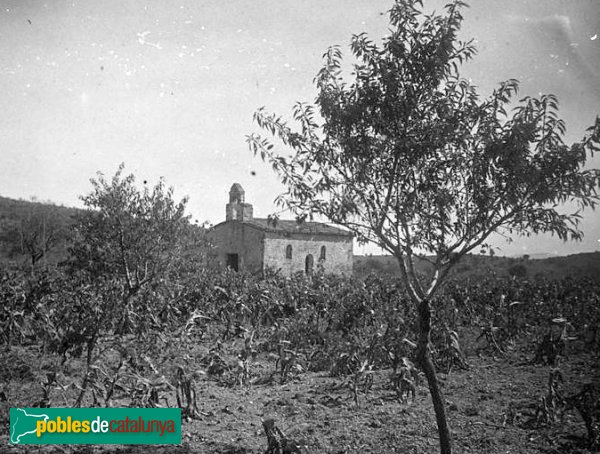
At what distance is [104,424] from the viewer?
532 cm

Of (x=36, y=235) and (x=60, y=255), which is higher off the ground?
(x=36, y=235)

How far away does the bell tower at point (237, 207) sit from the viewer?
3522 cm

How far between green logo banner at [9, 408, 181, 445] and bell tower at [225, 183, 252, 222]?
97.8 ft

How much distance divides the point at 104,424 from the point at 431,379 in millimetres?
4185

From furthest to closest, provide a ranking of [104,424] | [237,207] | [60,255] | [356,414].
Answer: [60,255] → [237,207] → [356,414] → [104,424]

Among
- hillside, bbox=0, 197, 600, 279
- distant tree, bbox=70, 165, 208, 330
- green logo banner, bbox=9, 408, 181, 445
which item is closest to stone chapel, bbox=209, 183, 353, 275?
Result: hillside, bbox=0, 197, 600, 279

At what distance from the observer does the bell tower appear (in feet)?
116

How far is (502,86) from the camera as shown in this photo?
493 centimetres

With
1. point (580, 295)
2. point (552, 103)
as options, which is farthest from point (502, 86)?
point (580, 295)

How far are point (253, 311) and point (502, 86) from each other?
1184 centimetres

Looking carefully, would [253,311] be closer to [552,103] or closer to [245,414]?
[245,414]

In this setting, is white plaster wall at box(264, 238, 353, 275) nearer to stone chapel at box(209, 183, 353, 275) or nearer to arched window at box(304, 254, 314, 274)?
stone chapel at box(209, 183, 353, 275)

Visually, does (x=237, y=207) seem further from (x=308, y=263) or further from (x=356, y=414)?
(x=356, y=414)

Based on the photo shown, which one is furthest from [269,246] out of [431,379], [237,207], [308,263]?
[431,379]
